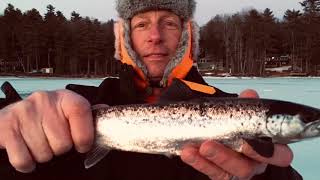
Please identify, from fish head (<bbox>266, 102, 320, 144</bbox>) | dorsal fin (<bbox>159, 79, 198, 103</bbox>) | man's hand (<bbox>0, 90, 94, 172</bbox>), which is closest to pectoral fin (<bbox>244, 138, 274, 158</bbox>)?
fish head (<bbox>266, 102, 320, 144</bbox>)

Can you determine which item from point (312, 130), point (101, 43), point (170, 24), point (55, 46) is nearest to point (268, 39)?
point (101, 43)

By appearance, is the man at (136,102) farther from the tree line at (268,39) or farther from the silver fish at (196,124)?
the tree line at (268,39)

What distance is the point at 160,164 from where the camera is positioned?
107 inches

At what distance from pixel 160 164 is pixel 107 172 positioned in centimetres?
35

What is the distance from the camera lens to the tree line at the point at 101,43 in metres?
59.7

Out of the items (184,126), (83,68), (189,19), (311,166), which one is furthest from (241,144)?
(83,68)

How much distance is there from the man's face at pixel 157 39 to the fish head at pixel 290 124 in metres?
1.35

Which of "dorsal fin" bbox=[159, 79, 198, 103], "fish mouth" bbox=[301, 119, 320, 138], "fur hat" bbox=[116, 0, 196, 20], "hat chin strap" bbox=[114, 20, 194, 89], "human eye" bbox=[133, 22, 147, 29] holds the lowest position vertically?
"fish mouth" bbox=[301, 119, 320, 138]

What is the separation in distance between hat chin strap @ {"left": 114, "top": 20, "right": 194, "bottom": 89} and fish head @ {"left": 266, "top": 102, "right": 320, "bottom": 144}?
126 cm

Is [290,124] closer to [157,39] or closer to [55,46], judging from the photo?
[157,39]

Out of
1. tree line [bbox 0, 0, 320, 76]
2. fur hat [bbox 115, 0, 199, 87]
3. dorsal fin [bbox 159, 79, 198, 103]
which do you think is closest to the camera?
dorsal fin [bbox 159, 79, 198, 103]

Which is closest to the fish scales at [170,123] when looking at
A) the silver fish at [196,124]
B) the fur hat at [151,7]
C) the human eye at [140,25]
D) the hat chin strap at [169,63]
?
the silver fish at [196,124]

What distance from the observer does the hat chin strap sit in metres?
3.38

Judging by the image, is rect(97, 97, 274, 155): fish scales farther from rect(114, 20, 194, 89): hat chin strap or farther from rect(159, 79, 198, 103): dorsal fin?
rect(114, 20, 194, 89): hat chin strap
